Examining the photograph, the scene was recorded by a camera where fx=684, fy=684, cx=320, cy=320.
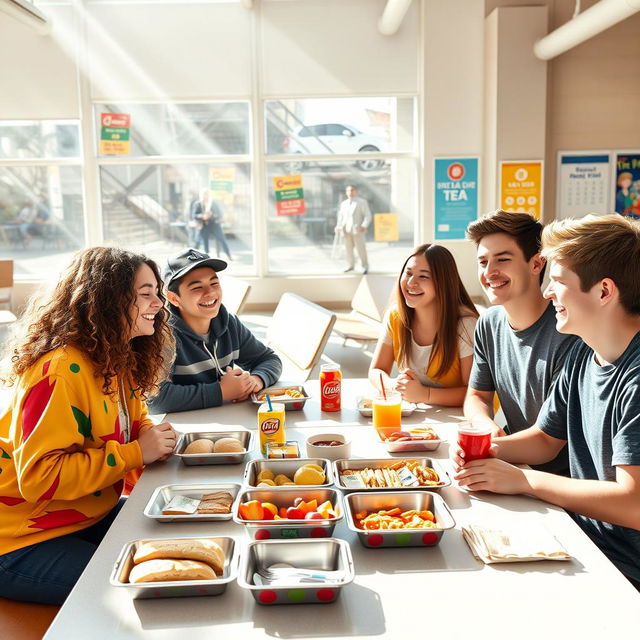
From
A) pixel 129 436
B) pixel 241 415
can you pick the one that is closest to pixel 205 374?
pixel 241 415

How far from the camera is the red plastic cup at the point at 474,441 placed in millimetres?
1578

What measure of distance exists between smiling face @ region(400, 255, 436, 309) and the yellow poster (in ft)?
15.8

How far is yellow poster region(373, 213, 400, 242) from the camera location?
24.0 feet

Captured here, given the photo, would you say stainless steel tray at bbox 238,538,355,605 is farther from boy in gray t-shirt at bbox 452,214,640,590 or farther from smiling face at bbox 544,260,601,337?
smiling face at bbox 544,260,601,337

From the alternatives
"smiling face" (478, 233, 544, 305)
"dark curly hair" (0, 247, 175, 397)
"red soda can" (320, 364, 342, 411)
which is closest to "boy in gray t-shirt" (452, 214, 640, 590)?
"smiling face" (478, 233, 544, 305)

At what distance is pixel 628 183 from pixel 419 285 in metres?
5.28

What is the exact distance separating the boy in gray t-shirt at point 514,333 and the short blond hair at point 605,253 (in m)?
0.48

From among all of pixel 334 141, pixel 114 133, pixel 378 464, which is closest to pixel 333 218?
pixel 334 141

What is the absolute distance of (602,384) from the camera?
5.03 feet

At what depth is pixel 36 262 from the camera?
7.43m

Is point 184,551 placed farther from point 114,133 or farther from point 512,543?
point 114,133

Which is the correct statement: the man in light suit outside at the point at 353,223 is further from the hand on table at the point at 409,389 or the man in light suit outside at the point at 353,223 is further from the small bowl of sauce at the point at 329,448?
the small bowl of sauce at the point at 329,448

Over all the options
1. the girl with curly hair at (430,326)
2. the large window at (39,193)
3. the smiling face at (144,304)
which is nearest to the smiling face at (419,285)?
the girl with curly hair at (430,326)

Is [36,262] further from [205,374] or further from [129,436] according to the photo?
[129,436]
